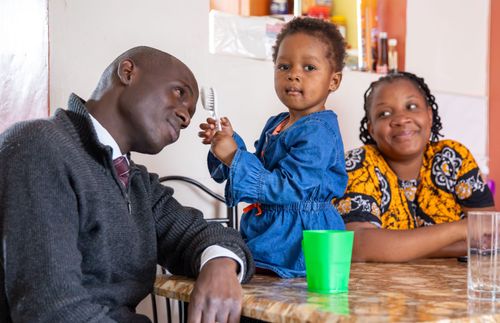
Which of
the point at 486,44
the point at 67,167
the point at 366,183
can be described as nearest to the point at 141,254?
the point at 67,167

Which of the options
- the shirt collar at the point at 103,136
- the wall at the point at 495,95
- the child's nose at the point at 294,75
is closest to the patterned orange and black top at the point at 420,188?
the child's nose at the point at 294,75

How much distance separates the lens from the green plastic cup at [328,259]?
4.05 ft

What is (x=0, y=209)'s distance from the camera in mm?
1161

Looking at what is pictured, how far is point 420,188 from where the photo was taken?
6.82ft

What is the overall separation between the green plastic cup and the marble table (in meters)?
0.02

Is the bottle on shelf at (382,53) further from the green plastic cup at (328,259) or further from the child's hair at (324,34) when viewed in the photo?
the green plastic cup at (328,259)

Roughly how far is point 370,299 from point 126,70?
66 cm

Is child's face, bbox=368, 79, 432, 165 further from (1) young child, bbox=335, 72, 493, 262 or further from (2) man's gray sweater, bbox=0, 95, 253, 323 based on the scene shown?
(2) man's gray sweater, bbox=0, 95, 253, 323

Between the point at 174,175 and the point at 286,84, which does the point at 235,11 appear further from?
the point at 286,84

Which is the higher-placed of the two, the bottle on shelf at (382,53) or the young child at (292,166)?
the bottle on shelf at (382,53)

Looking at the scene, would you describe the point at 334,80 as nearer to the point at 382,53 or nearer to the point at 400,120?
Answer: the point at 400,120

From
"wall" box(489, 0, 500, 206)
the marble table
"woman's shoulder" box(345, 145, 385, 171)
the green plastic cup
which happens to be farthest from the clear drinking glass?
"wall" box(489, 0, 500, 206)

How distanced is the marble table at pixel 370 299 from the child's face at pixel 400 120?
1.93 ft

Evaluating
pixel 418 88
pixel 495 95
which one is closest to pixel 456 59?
pixel 495 95
